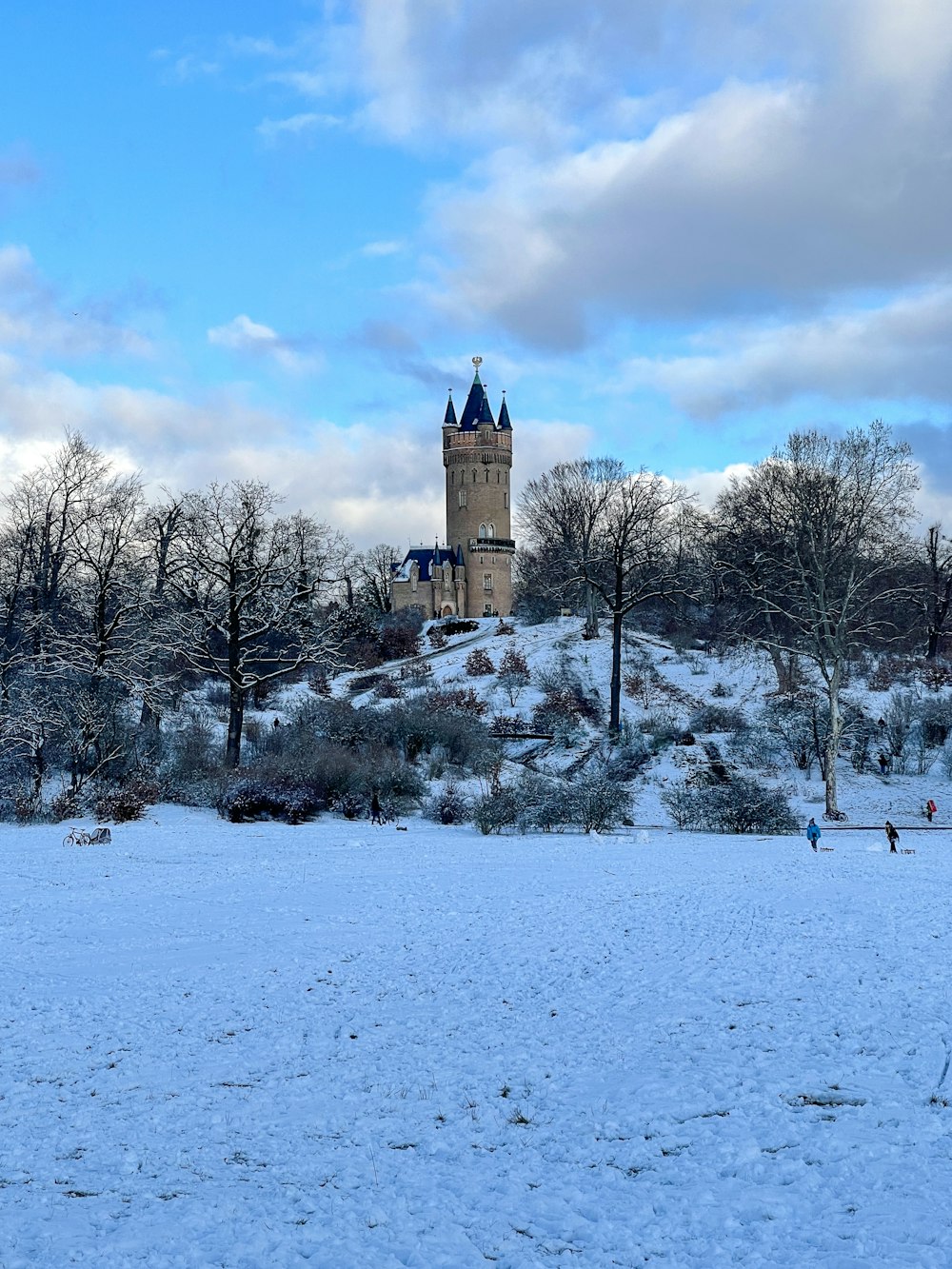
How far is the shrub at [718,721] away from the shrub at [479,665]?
35.4 ft

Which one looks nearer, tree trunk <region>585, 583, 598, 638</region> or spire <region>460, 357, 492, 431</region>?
tree trunk <region>585, 583, 598, 638</region>

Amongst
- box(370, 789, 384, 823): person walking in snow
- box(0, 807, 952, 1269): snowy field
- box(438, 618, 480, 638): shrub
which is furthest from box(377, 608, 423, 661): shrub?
box(0, 807, 952, 1269): snowy field

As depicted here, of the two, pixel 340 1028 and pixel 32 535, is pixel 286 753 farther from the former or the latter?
pixel 340 1028

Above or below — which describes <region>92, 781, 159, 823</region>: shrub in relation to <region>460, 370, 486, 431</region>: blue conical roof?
below

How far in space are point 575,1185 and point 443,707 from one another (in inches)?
1157

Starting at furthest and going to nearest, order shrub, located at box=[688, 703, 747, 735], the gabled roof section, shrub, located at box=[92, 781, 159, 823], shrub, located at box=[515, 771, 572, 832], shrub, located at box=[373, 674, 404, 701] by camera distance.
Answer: the gabled roof section
shrub, located at box=[373, 674, 404, 701]
shrub, located at box=[688, 703, 747, 735]
shrub, located at box=[515, 771, 572, 832]
shrub, located at box=[92, 781, 159, 823]

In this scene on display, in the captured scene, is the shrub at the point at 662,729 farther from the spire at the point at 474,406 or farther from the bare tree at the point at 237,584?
the spire at the point at 474,406

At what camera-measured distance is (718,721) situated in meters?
34.9

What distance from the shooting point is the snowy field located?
217 inches

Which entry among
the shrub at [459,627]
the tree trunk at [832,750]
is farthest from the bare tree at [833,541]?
the shrub at [459,627]

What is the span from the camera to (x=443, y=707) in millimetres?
35344

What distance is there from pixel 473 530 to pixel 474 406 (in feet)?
31.7

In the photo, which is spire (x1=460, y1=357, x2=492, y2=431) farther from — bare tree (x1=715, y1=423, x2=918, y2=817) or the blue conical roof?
bare tree (x1=715, y1=423, x2=918, y2=817)

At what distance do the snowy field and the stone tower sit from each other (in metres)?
61.9
